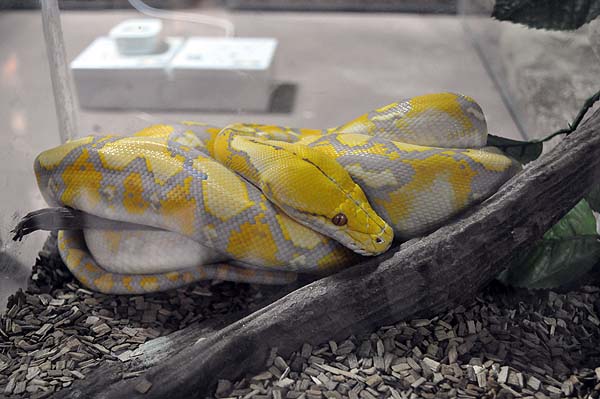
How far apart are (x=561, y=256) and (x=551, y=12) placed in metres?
A: 0.89

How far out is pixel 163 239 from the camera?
196 centimetres

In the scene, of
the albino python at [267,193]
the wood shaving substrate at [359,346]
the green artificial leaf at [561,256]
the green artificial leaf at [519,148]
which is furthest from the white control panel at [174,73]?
the green artificial leaf at [561,256]

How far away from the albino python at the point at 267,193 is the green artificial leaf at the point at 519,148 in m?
0.12

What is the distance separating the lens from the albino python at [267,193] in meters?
1.83

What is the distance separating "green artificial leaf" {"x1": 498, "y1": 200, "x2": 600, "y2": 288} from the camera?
2004mm

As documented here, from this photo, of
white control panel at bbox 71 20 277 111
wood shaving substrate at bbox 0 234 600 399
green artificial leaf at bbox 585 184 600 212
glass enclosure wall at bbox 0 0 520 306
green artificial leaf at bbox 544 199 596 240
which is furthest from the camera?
white control panel at bbox 71 20 277 111

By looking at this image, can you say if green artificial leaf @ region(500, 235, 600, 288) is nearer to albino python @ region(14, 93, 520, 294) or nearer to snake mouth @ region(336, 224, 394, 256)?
albino python @ region(14, 93, 520, 294)

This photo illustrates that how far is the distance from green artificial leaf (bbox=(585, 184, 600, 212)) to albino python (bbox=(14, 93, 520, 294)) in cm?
26

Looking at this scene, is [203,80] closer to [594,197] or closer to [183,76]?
[183,76]

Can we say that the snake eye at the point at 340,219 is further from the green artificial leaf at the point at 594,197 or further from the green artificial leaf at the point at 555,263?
the green artificial leaf at the point at 594,197

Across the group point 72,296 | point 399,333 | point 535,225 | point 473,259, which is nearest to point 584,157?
point 535,225

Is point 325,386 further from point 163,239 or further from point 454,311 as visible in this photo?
point 163,239

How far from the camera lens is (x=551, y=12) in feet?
7.13

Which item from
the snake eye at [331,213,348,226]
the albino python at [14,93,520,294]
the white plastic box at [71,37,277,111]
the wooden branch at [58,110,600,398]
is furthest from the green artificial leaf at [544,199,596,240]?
the white plastic box at [71,37,277,111]
